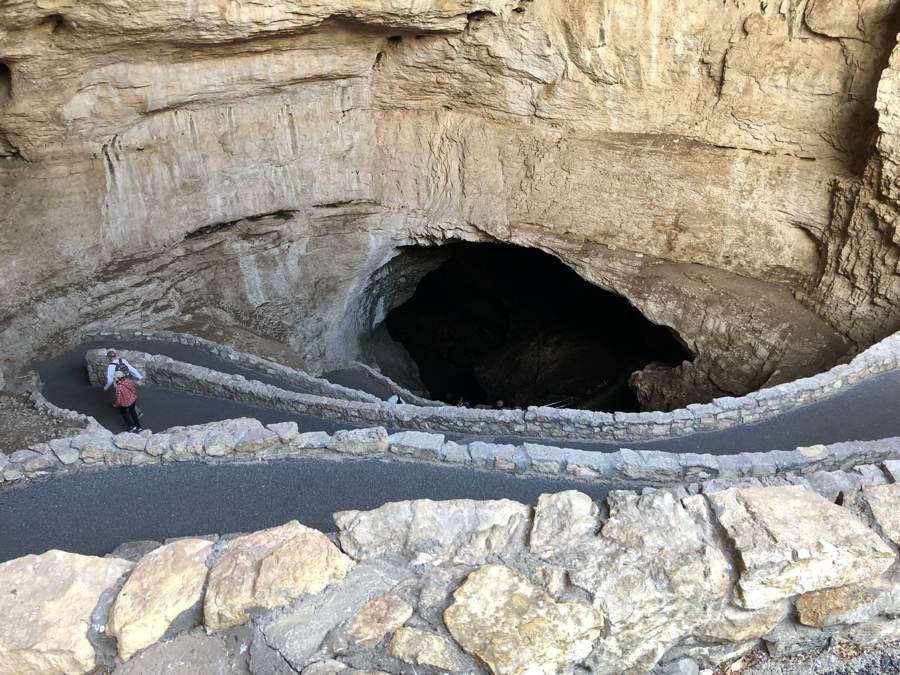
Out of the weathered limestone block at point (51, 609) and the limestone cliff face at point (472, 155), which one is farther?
the limestone cliff face at point (472, 155)

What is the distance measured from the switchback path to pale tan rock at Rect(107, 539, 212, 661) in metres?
4.22

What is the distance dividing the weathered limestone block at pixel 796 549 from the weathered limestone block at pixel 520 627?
83 cm

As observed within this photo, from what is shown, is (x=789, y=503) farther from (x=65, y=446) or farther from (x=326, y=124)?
(x=326, y=124)

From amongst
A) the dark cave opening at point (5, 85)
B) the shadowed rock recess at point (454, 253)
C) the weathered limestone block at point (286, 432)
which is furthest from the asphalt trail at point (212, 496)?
the dark cave opening at point (5, 85)

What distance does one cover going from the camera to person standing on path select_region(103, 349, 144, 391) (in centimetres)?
797

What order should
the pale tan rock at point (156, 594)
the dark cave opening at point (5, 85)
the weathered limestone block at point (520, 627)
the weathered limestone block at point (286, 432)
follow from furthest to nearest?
the dark cave opening at point (5, 85) < the weathered limestone block at point (286, 432) < the pale tan rock at point (156, 594) < the weathered limestone block at point (520, 627)

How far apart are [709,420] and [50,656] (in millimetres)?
6477

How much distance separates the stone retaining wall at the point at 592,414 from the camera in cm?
714

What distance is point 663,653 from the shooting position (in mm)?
3156

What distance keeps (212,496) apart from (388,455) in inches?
62.5

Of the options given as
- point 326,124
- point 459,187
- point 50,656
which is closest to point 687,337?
point 459,187

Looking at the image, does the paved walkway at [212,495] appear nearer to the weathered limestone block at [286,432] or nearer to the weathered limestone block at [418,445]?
the weathered limestone block at [418,445]

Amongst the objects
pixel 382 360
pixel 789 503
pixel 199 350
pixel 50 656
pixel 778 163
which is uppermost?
pixel 778 163

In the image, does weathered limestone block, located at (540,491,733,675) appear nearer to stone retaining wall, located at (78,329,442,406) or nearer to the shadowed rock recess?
the shadowed rock recess
